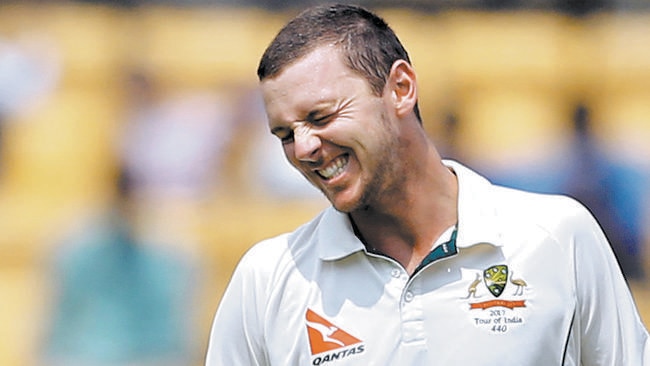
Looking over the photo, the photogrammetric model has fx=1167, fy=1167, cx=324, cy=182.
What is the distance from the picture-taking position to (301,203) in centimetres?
650

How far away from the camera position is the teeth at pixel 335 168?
2205 mm

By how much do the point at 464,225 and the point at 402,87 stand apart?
0.99 feet

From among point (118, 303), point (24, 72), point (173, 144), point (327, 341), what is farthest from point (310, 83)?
point (24, 72)

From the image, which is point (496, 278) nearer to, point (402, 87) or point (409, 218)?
point (409, 218)

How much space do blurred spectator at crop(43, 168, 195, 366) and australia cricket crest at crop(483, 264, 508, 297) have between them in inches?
144

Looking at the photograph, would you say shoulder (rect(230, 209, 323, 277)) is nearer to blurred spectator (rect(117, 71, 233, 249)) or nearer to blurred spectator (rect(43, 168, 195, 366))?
blurred spectator (rect(43, 168, 195, 366))

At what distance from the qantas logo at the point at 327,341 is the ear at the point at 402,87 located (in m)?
0.44

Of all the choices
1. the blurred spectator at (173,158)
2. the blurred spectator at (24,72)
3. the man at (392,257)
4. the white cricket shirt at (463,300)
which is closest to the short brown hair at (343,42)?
the man at (392,257)

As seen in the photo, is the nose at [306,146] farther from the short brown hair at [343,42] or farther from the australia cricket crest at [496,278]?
the australia cricket crest at [496,278]

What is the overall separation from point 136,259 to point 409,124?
12.0 ft

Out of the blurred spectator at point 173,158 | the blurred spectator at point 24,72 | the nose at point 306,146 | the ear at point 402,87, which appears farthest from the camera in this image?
the blurred spectator at point 24,72

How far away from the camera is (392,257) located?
2.33 meters

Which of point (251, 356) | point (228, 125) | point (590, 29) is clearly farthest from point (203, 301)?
point (251, 356)

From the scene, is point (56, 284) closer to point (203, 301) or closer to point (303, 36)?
point (203, 301)
